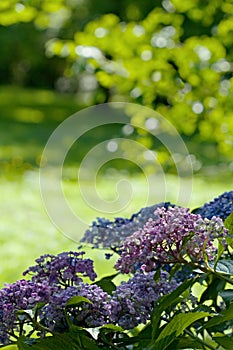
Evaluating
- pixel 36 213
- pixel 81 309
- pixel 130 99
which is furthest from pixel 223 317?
pixel 36 213

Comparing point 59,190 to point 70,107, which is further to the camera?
point 70,107

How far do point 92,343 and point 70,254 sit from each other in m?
0.25

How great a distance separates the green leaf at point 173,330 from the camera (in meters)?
1.14

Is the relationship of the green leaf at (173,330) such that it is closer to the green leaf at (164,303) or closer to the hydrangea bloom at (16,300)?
the green leaf at (164,303)

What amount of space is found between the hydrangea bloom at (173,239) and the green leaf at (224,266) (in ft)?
0.09

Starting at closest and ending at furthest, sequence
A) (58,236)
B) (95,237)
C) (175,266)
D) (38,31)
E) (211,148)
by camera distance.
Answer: (175,266), (95,237), (58,236), (211,148), (38,31)

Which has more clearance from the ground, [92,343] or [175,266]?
[175,266]

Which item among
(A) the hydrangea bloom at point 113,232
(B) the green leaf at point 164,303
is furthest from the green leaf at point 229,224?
(A) the hydrangea bloom at point 113,232

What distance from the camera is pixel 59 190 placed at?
305 inches

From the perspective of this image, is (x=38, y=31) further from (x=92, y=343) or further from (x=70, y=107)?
(x=92, y=343)

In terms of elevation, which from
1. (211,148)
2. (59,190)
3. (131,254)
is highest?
(211,148)

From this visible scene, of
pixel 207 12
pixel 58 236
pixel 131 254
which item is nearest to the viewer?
pixel 131 254

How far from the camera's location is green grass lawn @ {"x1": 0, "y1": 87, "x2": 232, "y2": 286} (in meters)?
5.30

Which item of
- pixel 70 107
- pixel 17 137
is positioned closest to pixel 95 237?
pixel 17 137
